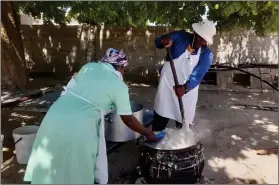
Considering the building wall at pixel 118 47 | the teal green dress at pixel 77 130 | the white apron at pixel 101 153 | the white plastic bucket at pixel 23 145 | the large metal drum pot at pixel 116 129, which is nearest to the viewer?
the teal green dress at pixel 77 130

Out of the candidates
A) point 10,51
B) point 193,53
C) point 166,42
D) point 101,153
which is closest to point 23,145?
point 101,153

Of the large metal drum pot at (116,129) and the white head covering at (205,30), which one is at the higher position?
the white head covering at (205,30)

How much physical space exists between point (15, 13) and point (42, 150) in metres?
6.08

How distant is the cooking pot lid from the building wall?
6663mm

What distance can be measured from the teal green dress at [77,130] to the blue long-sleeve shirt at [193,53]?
1239 millimetres

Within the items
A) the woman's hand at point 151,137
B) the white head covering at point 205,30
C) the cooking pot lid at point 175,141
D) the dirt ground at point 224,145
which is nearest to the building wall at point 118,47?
the dirt ground at point 224,145

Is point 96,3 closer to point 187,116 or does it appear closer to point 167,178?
point 187,116

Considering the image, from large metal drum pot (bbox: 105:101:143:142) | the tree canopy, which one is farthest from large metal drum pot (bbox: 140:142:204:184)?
the tree canopy

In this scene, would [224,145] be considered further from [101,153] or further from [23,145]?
[23,145]

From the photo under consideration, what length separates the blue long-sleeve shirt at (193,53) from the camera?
3340mm

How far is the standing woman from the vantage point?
229 centimetres

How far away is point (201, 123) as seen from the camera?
547 cm

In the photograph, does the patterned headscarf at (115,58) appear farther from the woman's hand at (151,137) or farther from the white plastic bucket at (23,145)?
the white plastic bucket at (23,145)

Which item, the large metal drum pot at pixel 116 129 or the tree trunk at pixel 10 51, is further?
the tree trunk at pixel 10 51
